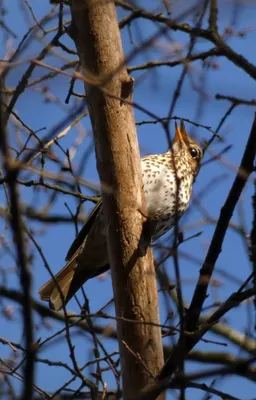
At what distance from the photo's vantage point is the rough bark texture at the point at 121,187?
11.3 ft

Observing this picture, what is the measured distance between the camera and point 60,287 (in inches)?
180

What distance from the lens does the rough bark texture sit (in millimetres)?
3455

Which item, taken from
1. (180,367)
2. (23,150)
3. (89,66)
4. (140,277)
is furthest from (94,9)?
(180,367)

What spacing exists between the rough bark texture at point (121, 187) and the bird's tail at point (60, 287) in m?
0.83

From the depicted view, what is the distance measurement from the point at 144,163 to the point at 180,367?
272 centimetres

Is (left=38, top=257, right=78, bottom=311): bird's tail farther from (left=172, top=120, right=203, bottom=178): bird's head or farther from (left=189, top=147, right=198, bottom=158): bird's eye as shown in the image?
(left=189, top=147, right=198, bottom=158): bird's eye

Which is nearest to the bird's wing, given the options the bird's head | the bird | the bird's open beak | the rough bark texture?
the bird

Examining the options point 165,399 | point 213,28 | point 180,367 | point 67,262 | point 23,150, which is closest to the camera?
point 180,367

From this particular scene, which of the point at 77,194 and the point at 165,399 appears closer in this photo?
the point at 165,399

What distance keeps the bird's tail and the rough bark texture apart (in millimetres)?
828

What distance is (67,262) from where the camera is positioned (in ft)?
16.0

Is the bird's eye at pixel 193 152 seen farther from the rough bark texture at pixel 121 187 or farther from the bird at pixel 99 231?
the rough bark texture at pixel 121 187

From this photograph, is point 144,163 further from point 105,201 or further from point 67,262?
point 105,201

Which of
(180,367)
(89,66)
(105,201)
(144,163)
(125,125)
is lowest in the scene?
(180,367)
